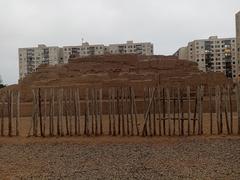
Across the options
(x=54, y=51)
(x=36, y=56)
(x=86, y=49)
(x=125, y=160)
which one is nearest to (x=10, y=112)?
(x=125, y=160)

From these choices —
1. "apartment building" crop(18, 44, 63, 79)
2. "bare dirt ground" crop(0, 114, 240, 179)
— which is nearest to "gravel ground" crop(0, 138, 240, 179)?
"bare dirt ground" crop(0, 114, 240, 179)

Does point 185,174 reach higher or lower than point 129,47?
lower

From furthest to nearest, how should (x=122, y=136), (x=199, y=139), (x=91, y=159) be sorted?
(x=122, y=136) < (x=199, y=139) < (x=91, y=159)

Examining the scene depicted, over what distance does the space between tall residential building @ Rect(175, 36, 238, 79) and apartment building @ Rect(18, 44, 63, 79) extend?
20.9 meters

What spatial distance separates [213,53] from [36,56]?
91.3 feet

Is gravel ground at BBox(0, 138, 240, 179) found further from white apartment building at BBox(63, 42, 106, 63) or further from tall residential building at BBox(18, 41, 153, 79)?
tall residential building at BBox(18, 41, 153, 79)

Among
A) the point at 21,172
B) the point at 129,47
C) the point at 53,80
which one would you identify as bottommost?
the point at 21,172

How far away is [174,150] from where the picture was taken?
32.4 ft

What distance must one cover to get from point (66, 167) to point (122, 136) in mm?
5027

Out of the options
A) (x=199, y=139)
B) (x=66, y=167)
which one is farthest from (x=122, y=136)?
(x=66, y=167)

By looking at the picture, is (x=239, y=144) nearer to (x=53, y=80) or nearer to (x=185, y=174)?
(x=185, y=174)

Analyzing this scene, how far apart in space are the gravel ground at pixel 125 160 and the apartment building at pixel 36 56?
55.4 meters

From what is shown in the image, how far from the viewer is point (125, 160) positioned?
8.52 m

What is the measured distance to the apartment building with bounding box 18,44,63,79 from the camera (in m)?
65.7
